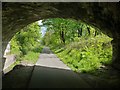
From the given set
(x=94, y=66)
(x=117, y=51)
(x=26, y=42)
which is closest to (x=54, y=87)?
(x=117, y=51)

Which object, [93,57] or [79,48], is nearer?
[93,57]

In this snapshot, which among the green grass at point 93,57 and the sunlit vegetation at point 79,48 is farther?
the sunlit vegetation at point 79,48

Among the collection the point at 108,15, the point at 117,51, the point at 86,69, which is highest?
the point at 108,15

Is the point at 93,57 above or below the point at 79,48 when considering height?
below

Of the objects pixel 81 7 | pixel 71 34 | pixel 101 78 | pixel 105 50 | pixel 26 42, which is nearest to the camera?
pixel 81 7

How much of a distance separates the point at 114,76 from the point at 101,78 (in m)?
0.66

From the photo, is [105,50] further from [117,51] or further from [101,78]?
[101,78]

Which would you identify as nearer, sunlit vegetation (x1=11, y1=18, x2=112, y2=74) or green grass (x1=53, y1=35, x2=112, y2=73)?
green grass (x1=53, y1=35, x2=112, y2=73)

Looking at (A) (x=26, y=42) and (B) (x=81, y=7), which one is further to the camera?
(A) (x=26, y=42)

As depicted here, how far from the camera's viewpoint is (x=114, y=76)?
1191cm

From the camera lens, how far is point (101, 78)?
11734 mm

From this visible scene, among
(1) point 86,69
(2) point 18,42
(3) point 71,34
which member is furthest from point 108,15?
(3) point 71,34

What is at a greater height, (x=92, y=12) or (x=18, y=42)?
(x=92, y=12)

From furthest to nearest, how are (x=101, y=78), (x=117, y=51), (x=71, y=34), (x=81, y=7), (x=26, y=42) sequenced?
(x=71, y=34) < (x=26, y=42) < (x=117, y=51) < (x=101, y=78) < (x=81, y=7)
